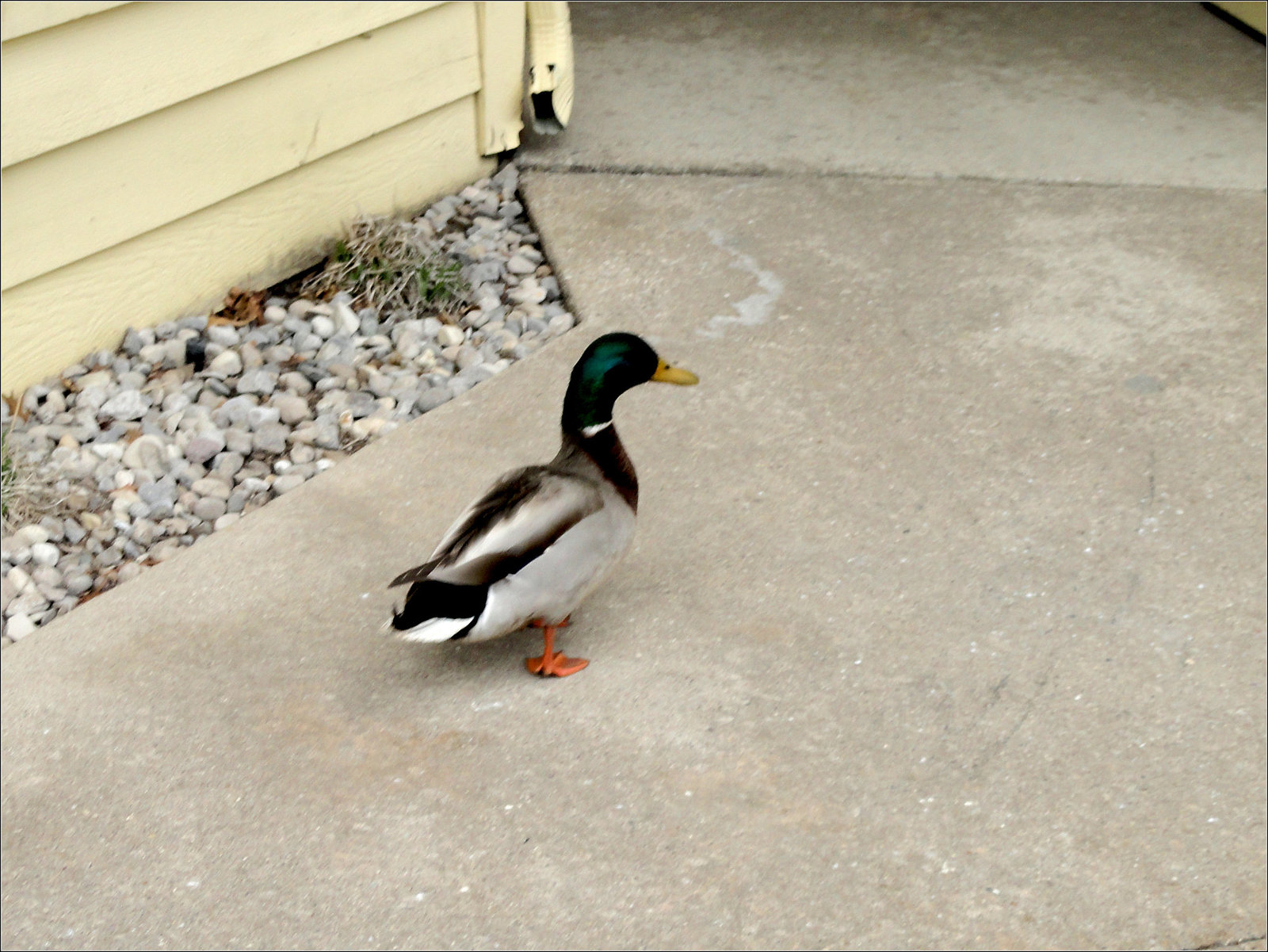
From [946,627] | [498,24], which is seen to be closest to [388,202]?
[498,24]

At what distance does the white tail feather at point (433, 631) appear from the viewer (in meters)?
2.57

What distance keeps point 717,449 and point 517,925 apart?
60.9 inches

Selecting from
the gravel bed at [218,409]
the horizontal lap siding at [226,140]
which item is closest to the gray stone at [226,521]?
the gravel bed at [218,409]

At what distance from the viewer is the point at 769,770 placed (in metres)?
2.67

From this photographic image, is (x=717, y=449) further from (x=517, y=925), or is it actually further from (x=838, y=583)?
(x=517, y=925)

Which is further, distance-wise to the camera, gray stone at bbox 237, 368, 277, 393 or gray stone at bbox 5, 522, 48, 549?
gray stone at bbox 237, 368, 277, 393

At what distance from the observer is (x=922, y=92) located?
5648mm

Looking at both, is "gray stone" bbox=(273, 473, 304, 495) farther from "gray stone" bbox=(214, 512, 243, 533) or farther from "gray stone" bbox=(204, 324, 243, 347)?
"gray stone" bbox=(204, 324, 243, 347)

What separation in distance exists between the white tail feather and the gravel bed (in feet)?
3.17

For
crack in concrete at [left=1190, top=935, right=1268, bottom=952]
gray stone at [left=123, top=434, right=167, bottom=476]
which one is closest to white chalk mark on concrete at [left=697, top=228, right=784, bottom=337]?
gray stone at [left=123, top=434, right=167, bottom=476]

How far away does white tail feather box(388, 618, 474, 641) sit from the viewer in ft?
8.43

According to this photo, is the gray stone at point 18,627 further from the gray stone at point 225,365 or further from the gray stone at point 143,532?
the gray stone at point 225,365

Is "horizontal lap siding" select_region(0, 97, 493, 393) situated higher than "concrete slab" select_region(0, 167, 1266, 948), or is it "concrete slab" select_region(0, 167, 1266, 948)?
"horizontal lap siding" select_region(0, 97, 493, 393)

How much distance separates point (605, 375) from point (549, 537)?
38 cm
